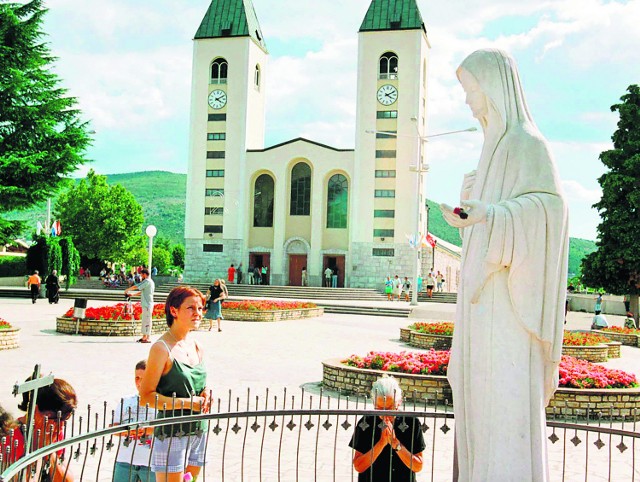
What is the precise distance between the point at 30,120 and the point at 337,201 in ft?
96.1

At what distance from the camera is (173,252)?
379 feet

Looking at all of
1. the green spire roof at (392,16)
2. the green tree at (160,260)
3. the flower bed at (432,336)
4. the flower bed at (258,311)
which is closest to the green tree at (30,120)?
the flower bed at (258,311)

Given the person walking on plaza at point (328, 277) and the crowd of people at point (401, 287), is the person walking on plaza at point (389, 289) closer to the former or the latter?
the crowd of people at point (401, 287)

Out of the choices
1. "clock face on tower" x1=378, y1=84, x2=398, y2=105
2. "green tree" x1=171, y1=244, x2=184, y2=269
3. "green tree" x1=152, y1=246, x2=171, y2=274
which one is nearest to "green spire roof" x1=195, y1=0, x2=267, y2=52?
"clock face on tower" x1=378, y1=84, x2=398, y2=105

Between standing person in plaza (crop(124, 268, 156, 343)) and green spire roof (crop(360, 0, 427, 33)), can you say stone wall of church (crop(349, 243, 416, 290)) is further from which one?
standing person in plaza (crop(124, 268, 156, 343))

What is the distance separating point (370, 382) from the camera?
11.9 m

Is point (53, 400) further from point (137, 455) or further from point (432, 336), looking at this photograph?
point (432, 336)

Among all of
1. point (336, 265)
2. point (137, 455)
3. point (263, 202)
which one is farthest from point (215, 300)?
point (263, 202)

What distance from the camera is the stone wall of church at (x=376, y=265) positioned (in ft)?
173

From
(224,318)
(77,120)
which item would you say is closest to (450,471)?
(224,318)

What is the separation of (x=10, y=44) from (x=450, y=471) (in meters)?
29.2

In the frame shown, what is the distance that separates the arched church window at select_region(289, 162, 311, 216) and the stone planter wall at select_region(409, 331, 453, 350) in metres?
37.7

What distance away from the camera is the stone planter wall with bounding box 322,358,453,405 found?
36.6ft

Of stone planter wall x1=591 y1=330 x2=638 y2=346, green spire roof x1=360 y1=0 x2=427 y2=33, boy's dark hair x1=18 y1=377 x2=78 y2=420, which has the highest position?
green spire roof x1=360 y1=0 x2=427 y2=33
